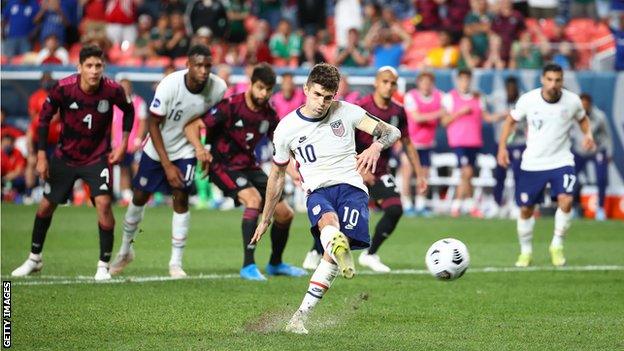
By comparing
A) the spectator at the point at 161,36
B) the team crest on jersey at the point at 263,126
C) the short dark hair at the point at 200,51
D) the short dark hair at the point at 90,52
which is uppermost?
the short dark hair at the point at 200,51

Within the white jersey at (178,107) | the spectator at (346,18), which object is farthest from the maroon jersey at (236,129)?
the spectator at (346,18)

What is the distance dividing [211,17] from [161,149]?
49.5ft

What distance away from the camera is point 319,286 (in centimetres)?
962

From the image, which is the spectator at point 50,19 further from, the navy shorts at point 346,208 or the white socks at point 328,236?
the white socks at point 328,236

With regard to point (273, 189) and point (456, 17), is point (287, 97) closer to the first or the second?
point (456, 17)

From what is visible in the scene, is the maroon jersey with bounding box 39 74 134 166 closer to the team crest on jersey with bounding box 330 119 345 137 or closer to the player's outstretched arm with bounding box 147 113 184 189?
→ the player's outstretched arm with bounding box 147 113 184 189

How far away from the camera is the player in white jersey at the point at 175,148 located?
44.6 feet

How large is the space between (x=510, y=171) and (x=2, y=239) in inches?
440

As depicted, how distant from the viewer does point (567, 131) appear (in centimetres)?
1557

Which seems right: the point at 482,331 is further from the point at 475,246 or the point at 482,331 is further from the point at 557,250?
the point at 475,246

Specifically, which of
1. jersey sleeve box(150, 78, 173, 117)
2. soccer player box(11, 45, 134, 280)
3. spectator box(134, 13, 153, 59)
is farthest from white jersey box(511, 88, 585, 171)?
spectator box(134, 13, 153, 59)

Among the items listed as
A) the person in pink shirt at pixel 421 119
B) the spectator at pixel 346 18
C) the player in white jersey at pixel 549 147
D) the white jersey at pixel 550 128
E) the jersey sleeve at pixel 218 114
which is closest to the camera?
the jersey sleeve at pixel 218 114

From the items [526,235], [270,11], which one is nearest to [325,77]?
[526,235]

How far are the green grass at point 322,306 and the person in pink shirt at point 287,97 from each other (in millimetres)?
6390
